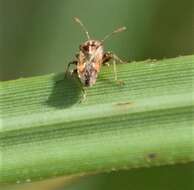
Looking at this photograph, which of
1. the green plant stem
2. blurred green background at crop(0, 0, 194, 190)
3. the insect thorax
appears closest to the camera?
the green plant stem

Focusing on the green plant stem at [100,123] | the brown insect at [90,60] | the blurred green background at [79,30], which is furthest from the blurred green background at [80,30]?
the green plant stem at [100,123]

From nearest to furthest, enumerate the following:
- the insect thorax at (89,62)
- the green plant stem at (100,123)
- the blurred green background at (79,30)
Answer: the green plant stem at (100,123) → the insect thorax at (89,62) → the blurred green background at (79,30)

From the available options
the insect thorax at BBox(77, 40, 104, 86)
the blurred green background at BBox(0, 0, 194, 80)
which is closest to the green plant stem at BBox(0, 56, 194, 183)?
the insect thorax at BBox(77, 40, 104, 86)

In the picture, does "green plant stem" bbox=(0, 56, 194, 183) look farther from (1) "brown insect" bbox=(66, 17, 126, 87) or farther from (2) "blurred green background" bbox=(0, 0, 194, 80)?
(2) "blurred green background" bbox=(0, 0, 194, 80)

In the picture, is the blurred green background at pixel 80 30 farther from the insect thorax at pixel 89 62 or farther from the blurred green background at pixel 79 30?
the insect thorax at pixel 89 62

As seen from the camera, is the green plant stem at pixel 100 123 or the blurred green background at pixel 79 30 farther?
the blurred green background at pixel 79 30

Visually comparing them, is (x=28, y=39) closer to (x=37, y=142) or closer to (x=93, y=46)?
(x=93, y=46)

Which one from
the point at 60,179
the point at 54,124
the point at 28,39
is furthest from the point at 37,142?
the point at 28,39
